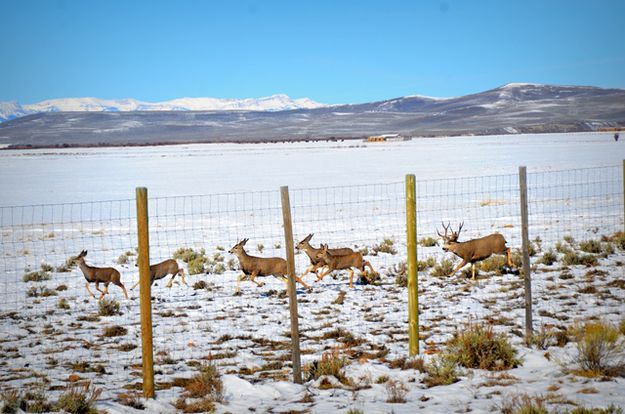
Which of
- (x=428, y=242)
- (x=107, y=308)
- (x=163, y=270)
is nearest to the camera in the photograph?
(x=107, y=308)

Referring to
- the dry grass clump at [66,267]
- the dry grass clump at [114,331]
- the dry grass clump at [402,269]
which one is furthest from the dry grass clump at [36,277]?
the dry grass clump at [402,269]

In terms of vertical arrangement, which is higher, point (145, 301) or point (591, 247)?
point (145, 301)

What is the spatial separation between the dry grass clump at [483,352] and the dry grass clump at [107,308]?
20.9 feet

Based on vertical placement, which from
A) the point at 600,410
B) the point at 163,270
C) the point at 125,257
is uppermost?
the point at 163,270

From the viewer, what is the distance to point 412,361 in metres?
7.79

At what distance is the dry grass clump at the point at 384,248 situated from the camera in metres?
17.0

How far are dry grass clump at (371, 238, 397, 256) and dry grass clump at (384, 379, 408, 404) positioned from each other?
9843 mm

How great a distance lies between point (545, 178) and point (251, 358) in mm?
31481

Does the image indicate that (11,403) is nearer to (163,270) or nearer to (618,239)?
(163,270)

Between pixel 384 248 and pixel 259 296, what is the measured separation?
5.41 metres

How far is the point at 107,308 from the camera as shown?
A: 37.6 feet

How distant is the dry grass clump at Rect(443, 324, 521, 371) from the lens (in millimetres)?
7613

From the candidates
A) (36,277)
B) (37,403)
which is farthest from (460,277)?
(37,403)

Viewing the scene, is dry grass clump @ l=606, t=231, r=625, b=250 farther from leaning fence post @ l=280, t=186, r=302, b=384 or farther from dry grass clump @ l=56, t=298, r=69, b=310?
dry grass clump @ l=56, t=298, r=69, b=310
